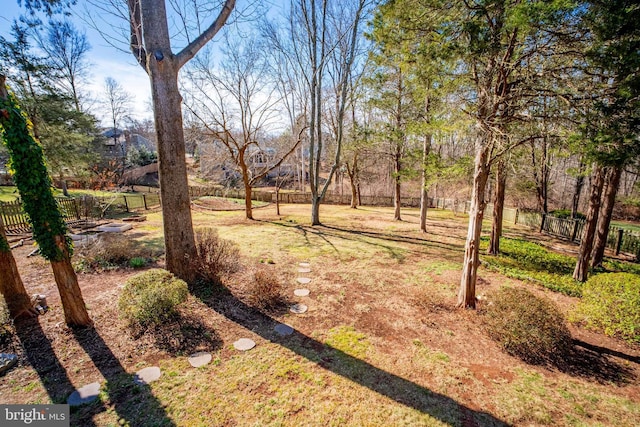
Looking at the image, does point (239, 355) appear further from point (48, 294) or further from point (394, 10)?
point (394, 10)

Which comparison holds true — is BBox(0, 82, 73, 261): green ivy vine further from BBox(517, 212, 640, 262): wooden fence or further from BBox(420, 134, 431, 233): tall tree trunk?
BBox(517, 212, 640, 262): wooden fence

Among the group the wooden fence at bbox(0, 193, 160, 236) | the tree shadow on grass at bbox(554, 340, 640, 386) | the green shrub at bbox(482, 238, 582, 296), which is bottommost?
the tree shadow on grass at bbox(554, 340, 640, 386)

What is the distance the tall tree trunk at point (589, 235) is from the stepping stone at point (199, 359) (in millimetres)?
8433

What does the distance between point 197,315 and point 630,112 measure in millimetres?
6528

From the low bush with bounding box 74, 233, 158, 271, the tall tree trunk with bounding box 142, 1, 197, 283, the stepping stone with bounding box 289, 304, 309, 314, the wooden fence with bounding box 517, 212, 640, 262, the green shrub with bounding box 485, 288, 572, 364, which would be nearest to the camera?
the green shrub with bounding box 485, 288, 572, 364

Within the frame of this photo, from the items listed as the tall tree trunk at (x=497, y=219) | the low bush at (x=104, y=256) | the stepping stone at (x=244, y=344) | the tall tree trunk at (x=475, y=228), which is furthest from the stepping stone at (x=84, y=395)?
the tall tree trunk at (x=497, y=219)

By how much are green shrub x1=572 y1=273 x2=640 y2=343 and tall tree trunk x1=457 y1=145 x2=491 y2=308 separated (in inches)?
63.6

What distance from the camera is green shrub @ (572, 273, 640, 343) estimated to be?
3.57m

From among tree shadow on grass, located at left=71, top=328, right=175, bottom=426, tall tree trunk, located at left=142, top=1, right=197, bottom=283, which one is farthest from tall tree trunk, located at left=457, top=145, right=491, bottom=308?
tall tree trunk, located at left=142, top=1, right=197, bottom=283

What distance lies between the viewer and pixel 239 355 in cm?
313

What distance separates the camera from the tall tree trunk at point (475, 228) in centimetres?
418

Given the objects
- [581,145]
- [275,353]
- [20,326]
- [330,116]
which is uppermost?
[330,116]

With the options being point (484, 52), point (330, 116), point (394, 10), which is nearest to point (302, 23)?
point (330, 116)

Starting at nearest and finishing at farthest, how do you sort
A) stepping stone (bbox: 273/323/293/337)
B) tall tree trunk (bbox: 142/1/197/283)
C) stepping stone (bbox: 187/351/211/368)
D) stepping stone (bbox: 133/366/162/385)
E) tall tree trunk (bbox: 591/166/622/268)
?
1. stepping stone (bbox: 133/366/162/385)
2. stepping stone (bbox: 187/351/211/368)
3. stepping stone (bbox: 273/323/293/337)
4. tall tree trunk (bbox: 142/1/197/283)
5. tall tree trunk (bbox: 591/166/622/268)
